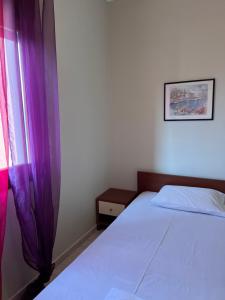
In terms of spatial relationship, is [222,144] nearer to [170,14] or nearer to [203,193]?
[203,193]

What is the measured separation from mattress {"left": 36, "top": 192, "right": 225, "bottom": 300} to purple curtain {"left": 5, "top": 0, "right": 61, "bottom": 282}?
0.45 m

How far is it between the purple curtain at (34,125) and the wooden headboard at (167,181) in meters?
1.27

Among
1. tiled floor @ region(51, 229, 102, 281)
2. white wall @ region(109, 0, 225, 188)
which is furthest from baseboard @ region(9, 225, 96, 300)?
white wall @ region(109, 0, 225, 188)

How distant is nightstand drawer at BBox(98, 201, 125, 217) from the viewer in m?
2.52

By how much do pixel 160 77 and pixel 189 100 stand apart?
45 cm

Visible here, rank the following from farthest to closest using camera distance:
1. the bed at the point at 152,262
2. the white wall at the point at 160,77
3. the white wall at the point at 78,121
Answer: the white wall at the point at 160,77 → the white wall at the point at 78,121 → the bed at the point at 152,262

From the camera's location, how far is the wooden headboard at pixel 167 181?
237 cm

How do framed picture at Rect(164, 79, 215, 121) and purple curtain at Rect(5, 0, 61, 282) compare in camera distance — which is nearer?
purple curtain at Rect(5, 0, 61, 282)

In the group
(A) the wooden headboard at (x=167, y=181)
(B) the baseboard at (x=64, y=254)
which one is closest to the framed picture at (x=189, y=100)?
(A) the wooden headboard at (x=167, y=181)

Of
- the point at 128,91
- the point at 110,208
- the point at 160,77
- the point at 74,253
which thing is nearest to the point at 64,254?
the point at 74,253

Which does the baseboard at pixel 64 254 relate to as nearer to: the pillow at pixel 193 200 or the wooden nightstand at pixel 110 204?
the wooden nightstand at pixel 110 204

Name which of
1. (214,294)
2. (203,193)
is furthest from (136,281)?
(203,193)

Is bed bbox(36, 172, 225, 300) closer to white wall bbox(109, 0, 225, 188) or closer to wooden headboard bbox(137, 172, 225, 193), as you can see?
wooden headboard bbox(137, 172, 225, 193)

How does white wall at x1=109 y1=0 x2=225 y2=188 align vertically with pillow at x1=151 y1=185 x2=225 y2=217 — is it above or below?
above
